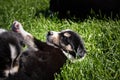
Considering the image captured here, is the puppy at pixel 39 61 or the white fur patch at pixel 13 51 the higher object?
the white fur patch at pixel 13 51

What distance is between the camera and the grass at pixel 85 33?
489 cm

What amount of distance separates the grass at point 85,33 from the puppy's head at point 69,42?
0.13m

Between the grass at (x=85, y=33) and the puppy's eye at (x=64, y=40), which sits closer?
the grass at (x=85, y=33)

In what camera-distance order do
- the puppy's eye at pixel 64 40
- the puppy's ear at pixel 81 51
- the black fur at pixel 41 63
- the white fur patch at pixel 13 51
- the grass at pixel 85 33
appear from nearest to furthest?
the white fur patch at pixel 13 51
the black fur at pixel 41 63
the grass at pixel 85 33
the puppy's ear at pixel 81 51
the puppy's eye at pixel 64 40

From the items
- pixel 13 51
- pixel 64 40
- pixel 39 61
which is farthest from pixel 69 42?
pixel 13 51

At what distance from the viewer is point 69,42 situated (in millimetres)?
5531

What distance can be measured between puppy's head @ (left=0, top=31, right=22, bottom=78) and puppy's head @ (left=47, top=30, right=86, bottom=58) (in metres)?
0.95

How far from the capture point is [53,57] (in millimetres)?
4980

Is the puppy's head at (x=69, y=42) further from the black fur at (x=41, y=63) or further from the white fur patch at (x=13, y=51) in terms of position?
the white fur patch at (x=13, y=51)

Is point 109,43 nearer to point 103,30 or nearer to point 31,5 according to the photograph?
point 103,30

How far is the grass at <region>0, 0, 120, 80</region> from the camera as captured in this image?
16.0 ft

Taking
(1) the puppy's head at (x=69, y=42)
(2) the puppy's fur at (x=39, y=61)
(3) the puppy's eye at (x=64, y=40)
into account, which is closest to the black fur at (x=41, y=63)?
(2) the puppy's fur at (x=39, y=61)

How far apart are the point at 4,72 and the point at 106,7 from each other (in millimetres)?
3212

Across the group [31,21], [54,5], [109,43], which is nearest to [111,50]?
[109,43]
